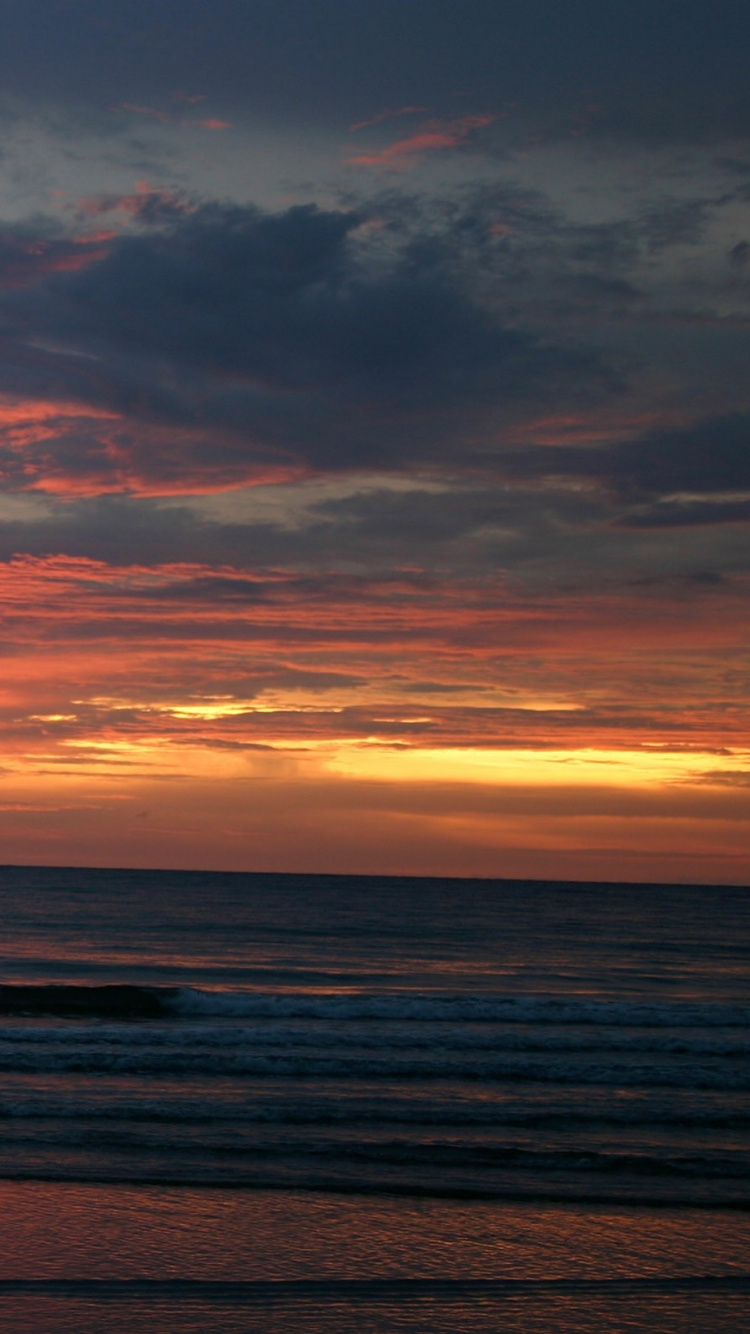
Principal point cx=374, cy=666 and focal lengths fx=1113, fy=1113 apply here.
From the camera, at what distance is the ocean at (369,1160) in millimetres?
9812

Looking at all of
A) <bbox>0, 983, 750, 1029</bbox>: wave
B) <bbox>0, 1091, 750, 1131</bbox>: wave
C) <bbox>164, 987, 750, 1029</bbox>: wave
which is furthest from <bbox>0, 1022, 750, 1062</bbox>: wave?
<bbox>0, 1091, 750, 1131</bbox>: wave

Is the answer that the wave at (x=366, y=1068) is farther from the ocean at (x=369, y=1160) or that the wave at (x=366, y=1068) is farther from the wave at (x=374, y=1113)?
the wave at (x=374, y=1113)

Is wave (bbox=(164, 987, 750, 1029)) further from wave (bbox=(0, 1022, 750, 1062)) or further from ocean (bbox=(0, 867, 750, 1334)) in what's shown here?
wave (bbox=(0, 1022, 750, 1062))

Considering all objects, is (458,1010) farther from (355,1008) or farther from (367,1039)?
(367,1039)

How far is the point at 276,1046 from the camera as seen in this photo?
22.4 meters

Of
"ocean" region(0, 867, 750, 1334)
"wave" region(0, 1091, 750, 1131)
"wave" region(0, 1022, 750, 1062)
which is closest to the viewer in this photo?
"ocean" region(0, 867, 750, 1334)

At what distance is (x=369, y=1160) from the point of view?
14.4 meters

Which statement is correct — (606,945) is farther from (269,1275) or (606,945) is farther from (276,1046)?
(269,1275)

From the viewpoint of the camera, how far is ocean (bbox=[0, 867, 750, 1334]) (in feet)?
32.2

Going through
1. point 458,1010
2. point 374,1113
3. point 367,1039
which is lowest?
point 458,1010

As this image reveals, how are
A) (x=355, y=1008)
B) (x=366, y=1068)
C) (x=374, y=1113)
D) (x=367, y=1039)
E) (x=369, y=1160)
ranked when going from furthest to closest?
(x=355, y=1008)
(x=367, y=1039)
(x=366, y=1068)
(x=374, y=1113)
(x=369, y=1160)

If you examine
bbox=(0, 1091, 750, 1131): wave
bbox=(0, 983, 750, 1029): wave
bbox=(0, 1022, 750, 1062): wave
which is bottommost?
bbox=(0, 983, 750, 1029): wave

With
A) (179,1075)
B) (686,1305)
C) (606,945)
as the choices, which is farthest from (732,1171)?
(606,945)

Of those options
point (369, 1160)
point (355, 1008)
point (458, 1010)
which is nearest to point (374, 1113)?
point (369, 1160)
